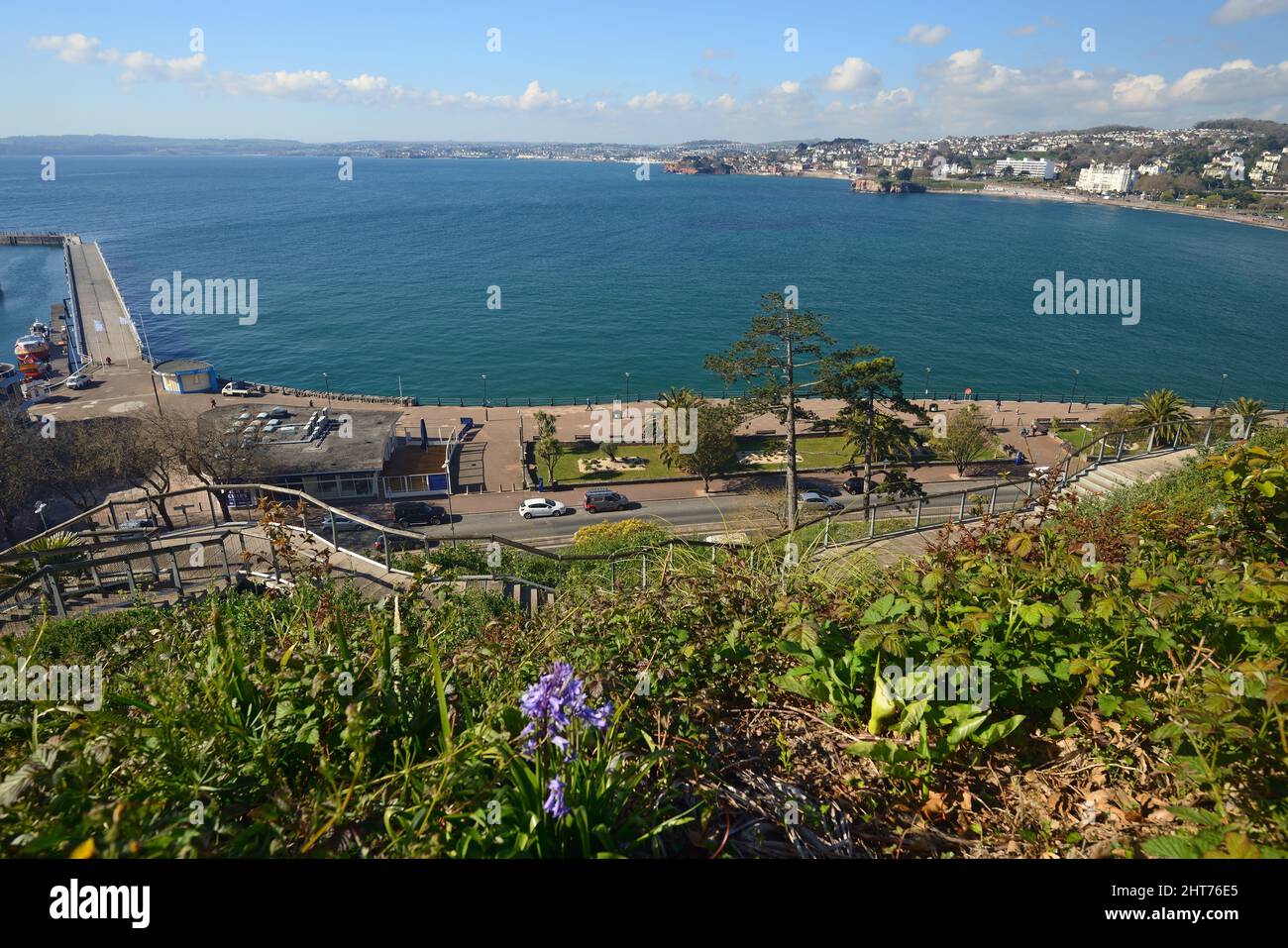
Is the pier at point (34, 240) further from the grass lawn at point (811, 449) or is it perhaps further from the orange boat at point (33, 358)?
the grass lawn at point (811, 449)

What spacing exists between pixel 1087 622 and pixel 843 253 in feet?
371

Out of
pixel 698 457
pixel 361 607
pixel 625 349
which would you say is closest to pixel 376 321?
pixel 625 349

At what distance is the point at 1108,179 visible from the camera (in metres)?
188

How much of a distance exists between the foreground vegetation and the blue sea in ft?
178

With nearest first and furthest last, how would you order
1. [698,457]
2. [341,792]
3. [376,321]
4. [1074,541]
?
[341,792] → [1074,541] → [698,457] → [376,321]

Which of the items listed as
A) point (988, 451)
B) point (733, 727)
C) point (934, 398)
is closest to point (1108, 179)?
point (934, 398)

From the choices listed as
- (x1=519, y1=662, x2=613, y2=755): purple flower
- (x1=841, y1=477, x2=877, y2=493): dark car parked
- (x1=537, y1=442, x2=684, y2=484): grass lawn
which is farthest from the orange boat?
(x1=519, y1=662, x2=613, y2=755): purple flower

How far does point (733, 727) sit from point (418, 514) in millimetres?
30101

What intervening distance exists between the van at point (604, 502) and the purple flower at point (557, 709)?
30686 mm

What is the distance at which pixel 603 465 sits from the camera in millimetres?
39875

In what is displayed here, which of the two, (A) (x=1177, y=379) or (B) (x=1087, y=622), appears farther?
(A) (x=1177, y=379)

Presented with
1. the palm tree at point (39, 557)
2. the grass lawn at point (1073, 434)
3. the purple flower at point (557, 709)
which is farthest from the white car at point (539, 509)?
the grass lawn at point (1073, 434)

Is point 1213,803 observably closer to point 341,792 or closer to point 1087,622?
point 1087,622

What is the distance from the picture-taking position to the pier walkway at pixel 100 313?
197 ft
